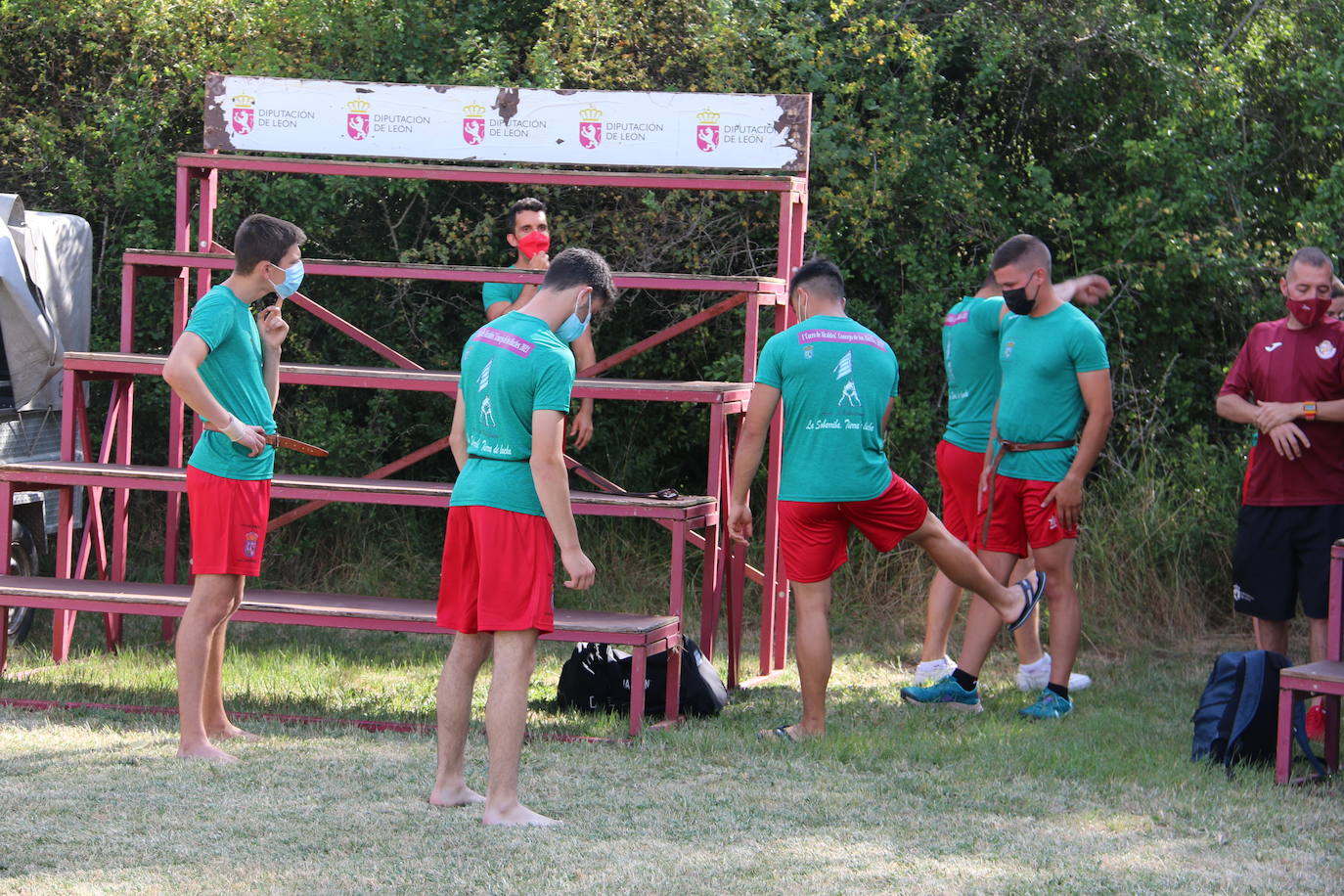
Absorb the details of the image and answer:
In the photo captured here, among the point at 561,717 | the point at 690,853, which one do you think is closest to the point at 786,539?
the point at 561,717

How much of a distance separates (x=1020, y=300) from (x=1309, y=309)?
115cm

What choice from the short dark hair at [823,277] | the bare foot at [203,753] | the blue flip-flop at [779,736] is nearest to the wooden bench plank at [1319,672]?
the blue flip-flop at [779,736]

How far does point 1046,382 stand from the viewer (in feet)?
21.3

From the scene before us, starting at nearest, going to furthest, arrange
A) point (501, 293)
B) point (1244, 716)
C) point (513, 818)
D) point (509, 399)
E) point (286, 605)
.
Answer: point (509, 399) < point (513, 818) < point (1244, 716) < point (286, 605) < point (501, 293)

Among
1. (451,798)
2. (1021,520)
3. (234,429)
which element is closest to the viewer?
(451,798)

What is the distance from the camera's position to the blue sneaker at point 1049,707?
644 centimetres

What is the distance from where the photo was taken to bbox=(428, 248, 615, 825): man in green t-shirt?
449 cm

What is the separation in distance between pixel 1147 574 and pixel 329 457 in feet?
16.7

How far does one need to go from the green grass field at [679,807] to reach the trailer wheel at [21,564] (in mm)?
1197

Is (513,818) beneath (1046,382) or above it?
beneath

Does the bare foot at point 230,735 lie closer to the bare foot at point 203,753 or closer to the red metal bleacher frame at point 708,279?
the bare foot at point 203,753

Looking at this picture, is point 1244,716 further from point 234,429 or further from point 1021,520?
point 234,429

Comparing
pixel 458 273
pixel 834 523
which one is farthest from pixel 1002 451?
pixel 458 273

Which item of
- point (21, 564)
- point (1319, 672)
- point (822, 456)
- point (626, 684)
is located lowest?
point (626, 684)
